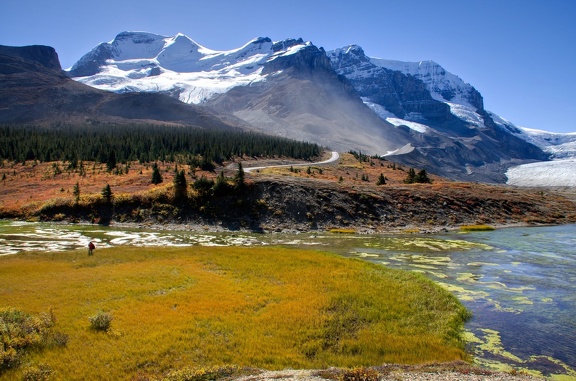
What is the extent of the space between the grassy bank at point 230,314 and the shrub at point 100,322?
1.05 feet

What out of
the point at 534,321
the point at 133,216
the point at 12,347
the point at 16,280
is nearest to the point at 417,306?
the point at 534,321

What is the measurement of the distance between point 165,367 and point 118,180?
276 feet

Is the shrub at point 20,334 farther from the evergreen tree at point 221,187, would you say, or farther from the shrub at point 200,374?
the evergreen tree at point 221,187

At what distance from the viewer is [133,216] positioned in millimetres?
69062

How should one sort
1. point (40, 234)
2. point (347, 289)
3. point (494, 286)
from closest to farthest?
point (347, 289), point (494, 286), point (40, 234)

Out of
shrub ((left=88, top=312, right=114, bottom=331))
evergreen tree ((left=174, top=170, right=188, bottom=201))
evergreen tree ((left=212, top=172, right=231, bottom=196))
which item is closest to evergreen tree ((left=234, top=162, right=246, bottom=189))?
evergreen tree ((left=212, top=172, right=231, bottom=196))

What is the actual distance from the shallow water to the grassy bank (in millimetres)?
2587

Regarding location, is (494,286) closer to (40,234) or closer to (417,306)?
(417,306)

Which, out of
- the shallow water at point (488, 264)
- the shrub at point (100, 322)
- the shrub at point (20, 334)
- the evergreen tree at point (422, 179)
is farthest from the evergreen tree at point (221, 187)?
the evergreen tree at point (422, 179)

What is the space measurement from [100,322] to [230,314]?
646 centimetres

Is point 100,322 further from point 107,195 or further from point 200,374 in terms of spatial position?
point 107,195

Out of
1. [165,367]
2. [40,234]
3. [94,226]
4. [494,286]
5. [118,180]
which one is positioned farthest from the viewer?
[118,180]

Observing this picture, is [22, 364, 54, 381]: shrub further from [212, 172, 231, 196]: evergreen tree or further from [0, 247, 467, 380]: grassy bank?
[212, 172, 231, 196]: evergreen tree

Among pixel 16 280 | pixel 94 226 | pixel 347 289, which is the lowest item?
pixel 94 226
